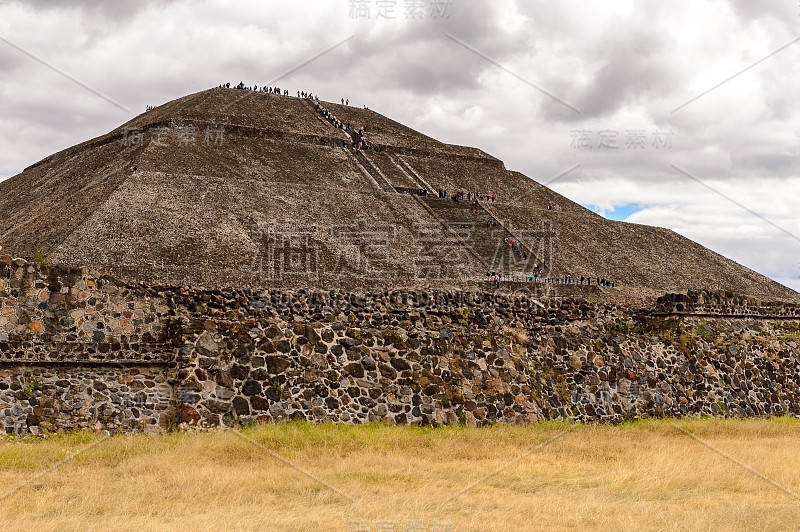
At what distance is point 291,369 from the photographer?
1441 centimetres

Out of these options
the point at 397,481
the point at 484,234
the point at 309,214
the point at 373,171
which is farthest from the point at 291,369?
the point at 373,171

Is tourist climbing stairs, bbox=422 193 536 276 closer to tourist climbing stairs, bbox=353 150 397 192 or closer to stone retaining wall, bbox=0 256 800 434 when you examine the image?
tourist climbing stairs, bbox=353 150 397 192

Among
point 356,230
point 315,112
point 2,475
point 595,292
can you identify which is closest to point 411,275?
point 356,230

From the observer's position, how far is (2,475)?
33.6ft

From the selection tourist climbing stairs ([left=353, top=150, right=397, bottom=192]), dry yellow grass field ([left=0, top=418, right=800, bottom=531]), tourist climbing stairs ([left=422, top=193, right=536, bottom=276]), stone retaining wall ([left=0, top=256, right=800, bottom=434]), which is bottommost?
dry yellow grass field ([left=0, top=418, right=800, bottom=531])

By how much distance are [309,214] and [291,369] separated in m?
24.9

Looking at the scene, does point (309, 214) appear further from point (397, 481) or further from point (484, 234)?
point (397, 481)

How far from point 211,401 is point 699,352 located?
1249cm

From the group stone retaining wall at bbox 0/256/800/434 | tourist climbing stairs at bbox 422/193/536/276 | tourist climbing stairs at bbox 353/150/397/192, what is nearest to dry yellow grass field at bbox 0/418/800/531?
stone retaining wall at bbox 0/256/800/434

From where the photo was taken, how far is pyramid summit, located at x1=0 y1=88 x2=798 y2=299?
31719mm

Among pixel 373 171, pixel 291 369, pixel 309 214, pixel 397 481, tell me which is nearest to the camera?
pixel 397 481

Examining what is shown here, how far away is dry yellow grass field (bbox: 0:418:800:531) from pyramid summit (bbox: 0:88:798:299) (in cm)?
1622

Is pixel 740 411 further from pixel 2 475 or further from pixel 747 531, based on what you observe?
pixel 2 475

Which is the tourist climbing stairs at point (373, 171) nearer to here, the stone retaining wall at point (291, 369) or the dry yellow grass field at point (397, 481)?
the stone retaining wall at point (291, 369)
